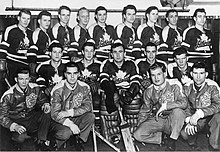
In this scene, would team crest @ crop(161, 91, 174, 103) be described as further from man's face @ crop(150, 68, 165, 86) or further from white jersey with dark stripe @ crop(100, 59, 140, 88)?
white jersey with dark stripe @ crop(100, 59, 140, 88)

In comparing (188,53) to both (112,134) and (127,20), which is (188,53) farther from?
(112,134)

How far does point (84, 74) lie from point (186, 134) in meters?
1.01

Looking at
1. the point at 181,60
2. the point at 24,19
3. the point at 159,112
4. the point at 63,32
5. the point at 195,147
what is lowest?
the point at 195,147

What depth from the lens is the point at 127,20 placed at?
3152 mm

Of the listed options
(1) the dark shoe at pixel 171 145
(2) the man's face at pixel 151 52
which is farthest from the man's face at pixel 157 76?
(1) the dark shoe at pixel 171 145

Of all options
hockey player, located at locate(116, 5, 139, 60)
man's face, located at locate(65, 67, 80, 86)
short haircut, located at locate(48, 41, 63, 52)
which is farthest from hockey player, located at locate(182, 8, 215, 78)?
short haircut, located at locate(48, 41, 63, 52)

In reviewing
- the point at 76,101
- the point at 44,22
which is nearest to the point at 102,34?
the point at 44,22

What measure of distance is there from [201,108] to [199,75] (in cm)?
29

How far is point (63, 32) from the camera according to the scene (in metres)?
3.13

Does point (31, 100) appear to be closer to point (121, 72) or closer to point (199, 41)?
point (121, 72)

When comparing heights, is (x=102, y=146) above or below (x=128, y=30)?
below

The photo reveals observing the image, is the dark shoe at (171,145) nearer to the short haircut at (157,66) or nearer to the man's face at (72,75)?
the short haircut at (157,66)

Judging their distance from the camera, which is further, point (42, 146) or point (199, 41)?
point (199, 41)

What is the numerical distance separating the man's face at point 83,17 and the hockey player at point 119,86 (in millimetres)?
316
